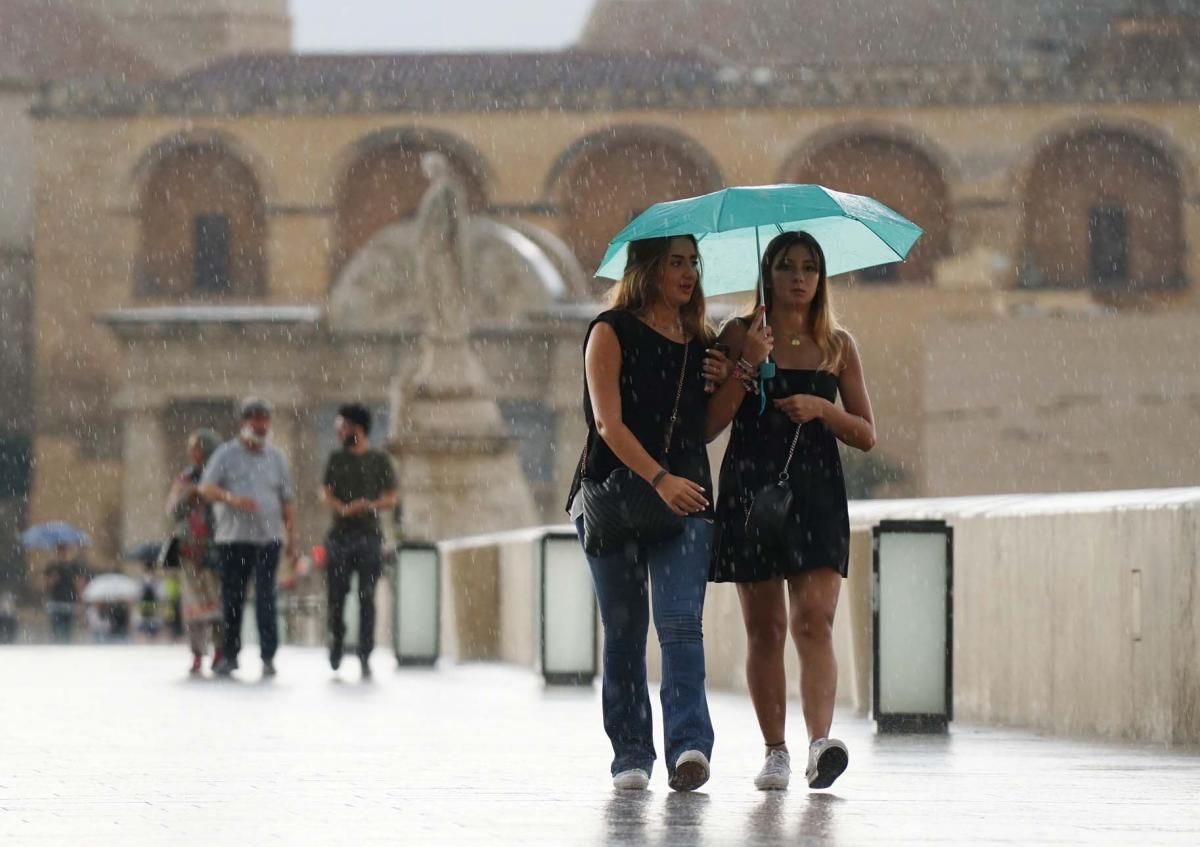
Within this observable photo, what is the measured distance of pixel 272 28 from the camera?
271 feet

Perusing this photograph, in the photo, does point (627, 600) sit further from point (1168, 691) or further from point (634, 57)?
point (634, 57)

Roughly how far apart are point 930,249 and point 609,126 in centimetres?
882

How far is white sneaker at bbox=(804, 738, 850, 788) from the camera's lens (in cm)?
745

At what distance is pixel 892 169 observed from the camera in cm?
6631

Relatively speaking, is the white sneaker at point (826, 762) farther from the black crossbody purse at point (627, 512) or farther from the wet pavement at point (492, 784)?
the black crossbody purse at point (627, 512)

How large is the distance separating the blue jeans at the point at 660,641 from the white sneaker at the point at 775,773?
0.17 m

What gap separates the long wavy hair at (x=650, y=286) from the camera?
779 centimetres

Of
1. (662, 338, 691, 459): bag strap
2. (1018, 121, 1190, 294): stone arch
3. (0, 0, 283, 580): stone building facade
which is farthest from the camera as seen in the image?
(0, 0, 283, 580): stone building facade

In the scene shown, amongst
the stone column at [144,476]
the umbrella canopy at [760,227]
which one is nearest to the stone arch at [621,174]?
the stone column at [144,476]

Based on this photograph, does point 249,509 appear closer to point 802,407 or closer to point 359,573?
point 359,573

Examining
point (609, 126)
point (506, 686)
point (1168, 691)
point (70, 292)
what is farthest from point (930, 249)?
point (1168, 691)

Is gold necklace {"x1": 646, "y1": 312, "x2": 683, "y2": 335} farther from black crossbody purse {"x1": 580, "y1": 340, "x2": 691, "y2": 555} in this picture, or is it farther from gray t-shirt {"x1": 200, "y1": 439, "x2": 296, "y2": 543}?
gray t-shirt {"x1": 200, "y1": 439, "x2": 296, "y2": 543}

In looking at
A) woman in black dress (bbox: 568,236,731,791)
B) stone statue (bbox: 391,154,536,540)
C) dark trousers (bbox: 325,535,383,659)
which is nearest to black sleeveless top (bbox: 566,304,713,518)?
woman in black dress (bbox: 568,236,731,791)

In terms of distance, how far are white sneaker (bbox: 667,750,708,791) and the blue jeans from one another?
0.06 m
